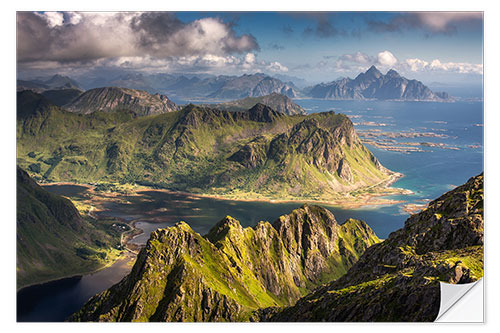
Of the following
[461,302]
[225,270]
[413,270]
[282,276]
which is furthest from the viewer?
[282,276]

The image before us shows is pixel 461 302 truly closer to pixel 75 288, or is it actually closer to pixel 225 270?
pixel 225 270

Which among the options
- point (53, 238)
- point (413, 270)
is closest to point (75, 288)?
point (53, 238)

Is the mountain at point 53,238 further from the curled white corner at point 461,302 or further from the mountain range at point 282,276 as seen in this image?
the curled white corner at point 461,302

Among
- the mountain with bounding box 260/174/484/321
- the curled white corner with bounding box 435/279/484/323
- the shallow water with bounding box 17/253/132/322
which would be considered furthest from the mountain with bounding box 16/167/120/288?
the curled white corner with bounding box 435/279/484/323

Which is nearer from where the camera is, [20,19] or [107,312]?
[20,19]

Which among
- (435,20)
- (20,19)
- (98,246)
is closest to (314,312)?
(435,20)

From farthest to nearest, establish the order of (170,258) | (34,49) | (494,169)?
(34,49) → (170,258) → (494,169)

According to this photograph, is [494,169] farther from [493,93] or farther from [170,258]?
[170,258]
